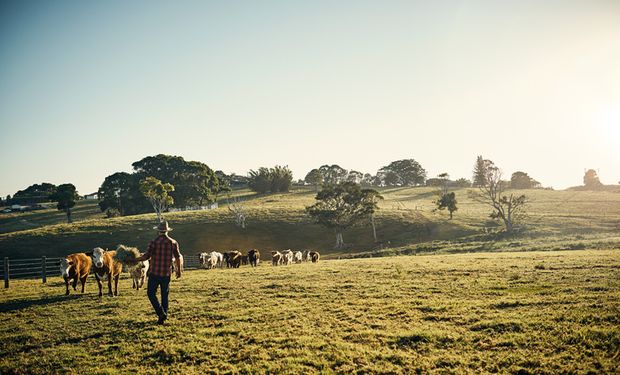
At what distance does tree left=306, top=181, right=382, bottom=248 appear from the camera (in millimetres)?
67750

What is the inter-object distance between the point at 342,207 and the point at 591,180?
455 ft

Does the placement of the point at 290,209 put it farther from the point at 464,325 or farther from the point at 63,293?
the point at 464,325

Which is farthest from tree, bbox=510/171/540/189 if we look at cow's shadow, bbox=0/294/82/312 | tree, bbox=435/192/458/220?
cow's shadow, bbox=0/294/82/312

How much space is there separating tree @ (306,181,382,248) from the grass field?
2004 inches

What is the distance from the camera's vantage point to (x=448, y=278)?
18.5m

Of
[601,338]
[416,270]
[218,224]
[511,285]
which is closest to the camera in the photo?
[601,338]

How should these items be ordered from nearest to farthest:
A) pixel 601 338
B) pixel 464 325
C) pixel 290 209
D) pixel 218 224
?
1. pixel 601 338
2. pixel 464 325
3. pixel 218 224
4. pixel 290 209

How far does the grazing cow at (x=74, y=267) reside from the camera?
644 inches

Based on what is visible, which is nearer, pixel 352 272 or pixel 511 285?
pixel 511 285

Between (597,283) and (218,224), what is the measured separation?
64.4m

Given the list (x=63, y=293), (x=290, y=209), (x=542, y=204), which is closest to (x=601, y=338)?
(x=63, y=293)

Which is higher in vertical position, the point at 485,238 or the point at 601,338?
the point at 601,338

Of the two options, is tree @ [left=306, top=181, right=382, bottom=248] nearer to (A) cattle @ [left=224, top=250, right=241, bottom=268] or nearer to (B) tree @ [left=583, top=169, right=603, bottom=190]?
(A) cattle @ [left=224, top=250, right=241, bottom=268]

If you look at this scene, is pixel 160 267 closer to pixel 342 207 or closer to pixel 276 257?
pixel 276 257
